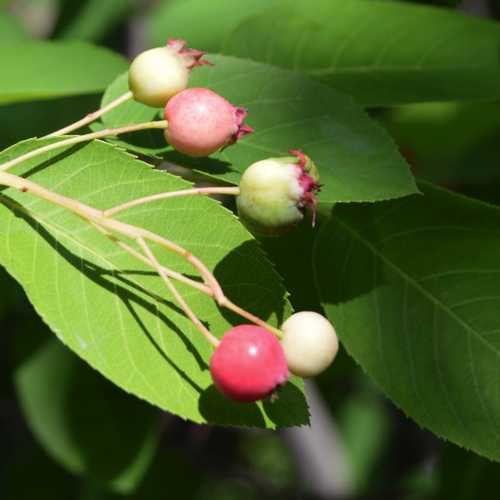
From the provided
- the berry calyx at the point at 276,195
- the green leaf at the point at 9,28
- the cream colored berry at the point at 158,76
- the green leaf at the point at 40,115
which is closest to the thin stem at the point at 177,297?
the berry calyx at the point at 276,195

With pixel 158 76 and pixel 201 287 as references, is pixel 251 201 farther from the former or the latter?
pixel 158 76

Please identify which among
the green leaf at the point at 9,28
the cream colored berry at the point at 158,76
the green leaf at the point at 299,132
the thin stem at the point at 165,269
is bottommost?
the green leaf at the point at 9,28

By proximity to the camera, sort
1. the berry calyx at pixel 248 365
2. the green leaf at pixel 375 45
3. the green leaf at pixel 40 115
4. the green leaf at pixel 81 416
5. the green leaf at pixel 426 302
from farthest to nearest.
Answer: the green leaf at pixel 81 416 → the green leaf at pixel 40 115 → the green leaf at pixel 375 45 → the green leaf at pixel 426 302 → the berry calyx at pixel 248 365

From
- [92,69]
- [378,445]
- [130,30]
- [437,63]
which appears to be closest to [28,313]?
[92,69]

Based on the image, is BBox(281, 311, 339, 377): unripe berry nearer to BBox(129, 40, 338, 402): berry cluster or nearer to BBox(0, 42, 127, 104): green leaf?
BBox(129, 40, 338, 402): berry cluster

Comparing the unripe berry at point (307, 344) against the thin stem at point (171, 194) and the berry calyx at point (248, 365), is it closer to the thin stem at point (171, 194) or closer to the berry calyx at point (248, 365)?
the berry calyx at point (248, 365)

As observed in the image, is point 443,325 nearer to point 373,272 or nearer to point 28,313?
point 373,272

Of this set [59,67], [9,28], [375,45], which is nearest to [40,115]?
[59,67]

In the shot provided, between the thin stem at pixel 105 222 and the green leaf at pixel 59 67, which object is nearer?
the thin stem at pixel 105 222
